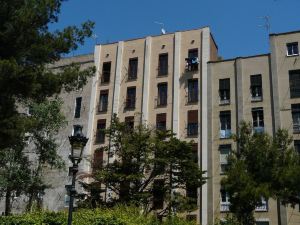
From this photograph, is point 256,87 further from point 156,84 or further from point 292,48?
Result: point 156,84

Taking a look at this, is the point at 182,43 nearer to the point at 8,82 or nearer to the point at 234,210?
the point at 234,210

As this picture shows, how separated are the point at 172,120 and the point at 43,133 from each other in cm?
1078

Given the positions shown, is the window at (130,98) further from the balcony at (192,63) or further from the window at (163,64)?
the balcony at (192,63)

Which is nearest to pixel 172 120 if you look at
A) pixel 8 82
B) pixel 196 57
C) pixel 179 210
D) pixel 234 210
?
pixel 196 57

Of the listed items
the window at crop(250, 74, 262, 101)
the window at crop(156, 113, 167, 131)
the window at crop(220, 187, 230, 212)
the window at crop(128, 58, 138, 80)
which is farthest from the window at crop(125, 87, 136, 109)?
the window at crop(220, 187, 230, 212)

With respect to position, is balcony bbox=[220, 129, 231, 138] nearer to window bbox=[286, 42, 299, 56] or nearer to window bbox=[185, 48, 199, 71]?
window bbox=[185, 48, 199, 71]

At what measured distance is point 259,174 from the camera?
28.1m

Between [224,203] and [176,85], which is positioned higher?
[176,85]

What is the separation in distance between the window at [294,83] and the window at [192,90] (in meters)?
7.87

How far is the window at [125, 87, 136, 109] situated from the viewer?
47281mm

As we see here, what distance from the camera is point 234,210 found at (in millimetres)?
29250

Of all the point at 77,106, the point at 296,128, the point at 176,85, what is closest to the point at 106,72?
the point at 77,106

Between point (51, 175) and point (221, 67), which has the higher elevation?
point (221, 67)

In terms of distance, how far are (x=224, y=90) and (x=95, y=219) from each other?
22182 millimetres
